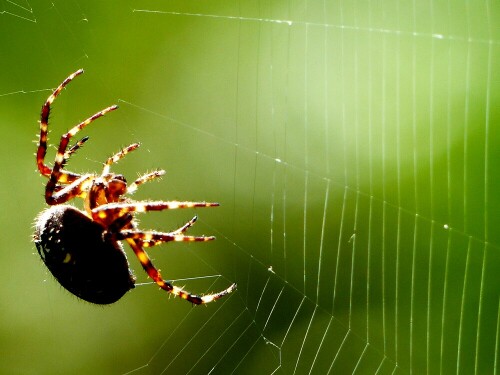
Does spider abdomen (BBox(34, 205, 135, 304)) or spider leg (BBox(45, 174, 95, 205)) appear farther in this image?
spider leg (BBox(45, 174, 95, 205))

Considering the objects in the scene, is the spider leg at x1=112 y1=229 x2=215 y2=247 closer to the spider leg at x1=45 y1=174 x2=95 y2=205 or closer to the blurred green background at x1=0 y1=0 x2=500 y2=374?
the spider leg at x1=45 y1=174 x2=95 y2=205

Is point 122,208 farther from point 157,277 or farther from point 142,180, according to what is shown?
point 157,277

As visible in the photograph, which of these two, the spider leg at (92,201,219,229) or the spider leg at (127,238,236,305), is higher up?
the spider leg at (92,201,219,229)

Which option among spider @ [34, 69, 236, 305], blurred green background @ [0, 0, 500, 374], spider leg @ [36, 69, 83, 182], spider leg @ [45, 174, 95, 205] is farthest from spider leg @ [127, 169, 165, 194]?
blurred green background @ [0, 0, 500, 374]

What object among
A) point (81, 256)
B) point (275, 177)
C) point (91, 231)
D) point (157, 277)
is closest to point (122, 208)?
point (91, 231)

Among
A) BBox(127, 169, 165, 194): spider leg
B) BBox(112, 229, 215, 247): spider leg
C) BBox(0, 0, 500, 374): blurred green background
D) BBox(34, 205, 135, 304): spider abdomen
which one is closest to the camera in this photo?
BBox(34, 205, 135, 304): spider abdomen

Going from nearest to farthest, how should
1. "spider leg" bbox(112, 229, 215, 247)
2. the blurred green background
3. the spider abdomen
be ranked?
the spider abdomen < "spider leg" bbox(112, 229, 215, 247) < the blurred green background

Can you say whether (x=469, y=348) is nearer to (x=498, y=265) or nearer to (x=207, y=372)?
(x=498, y=265)
